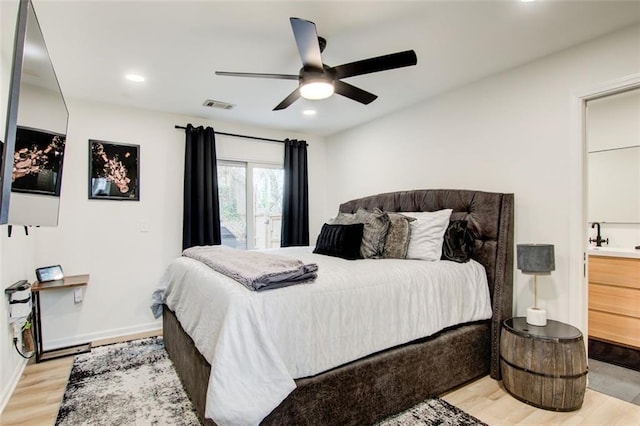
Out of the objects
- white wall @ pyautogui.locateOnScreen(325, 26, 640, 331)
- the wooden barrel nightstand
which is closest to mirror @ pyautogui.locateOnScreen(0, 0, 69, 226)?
the wooden barrel nightstand

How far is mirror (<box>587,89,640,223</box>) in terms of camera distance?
11.5 ft

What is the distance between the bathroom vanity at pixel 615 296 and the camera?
3066 mm

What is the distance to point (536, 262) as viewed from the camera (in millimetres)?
2346

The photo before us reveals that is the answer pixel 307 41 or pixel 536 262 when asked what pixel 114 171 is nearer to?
pixel 307 41

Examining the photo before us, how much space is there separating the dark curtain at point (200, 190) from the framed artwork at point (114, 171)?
544 millimetres

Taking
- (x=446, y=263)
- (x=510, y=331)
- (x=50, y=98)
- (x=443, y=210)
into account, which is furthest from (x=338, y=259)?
(x=50, y=98)

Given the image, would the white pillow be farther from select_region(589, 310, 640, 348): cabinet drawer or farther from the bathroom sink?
select_region(589, 310, 640, 348): cabinet drawer

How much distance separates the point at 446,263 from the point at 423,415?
106 centimetres

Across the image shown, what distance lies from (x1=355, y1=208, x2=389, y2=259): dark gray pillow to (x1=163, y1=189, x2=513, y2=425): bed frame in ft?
2.07

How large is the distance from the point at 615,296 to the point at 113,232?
5198 mm

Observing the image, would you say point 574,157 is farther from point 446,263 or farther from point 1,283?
point 1,283

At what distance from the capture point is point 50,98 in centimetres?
172

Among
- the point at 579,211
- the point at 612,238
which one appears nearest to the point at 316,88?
the point at 579,211

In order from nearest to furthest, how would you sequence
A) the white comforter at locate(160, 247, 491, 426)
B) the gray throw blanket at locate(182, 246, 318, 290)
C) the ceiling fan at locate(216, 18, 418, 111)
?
the white comforter at locate(160, 247, 491, 426) < the gray throw blanket at locate(182, 246, 318, 290) < the ceiling fan at locate(216, 18, 418, 111)
